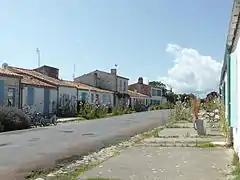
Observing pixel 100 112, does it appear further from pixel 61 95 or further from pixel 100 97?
pixel 100 97

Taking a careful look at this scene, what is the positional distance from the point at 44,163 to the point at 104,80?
217ft

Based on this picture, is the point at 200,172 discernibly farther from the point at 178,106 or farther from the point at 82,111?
the point at 82,111

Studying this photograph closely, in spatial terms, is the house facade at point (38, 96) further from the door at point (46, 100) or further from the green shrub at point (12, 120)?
the green shrub at point (12, 120)

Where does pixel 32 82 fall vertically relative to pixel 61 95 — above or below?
above

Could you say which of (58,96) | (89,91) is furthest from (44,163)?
(89,91)

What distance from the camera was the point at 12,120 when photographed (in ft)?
86.2

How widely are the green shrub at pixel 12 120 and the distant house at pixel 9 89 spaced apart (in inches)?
221

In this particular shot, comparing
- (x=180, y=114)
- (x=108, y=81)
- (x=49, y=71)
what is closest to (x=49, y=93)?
(x=49, y=71)

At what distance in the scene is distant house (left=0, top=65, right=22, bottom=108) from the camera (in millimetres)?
33250

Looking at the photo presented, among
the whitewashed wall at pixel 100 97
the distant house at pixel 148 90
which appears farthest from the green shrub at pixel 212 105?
the distant house at pixel 148 90

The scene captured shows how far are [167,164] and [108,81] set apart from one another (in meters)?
67.0

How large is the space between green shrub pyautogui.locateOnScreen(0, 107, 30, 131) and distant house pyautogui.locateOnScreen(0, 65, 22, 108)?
5612 mm

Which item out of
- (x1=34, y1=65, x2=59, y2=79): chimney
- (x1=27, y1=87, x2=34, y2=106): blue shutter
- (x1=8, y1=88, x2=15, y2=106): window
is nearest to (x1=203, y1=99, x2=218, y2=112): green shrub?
(x1=8, y1=88, x2=15, y2=106): window

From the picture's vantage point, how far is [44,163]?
1170cm
